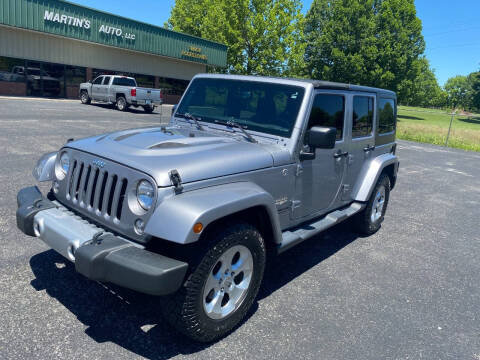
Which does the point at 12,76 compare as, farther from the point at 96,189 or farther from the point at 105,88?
the point at 96,189

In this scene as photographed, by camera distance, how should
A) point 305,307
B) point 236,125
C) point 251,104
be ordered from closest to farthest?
point 305,307 → point 236,125 → point 251,104

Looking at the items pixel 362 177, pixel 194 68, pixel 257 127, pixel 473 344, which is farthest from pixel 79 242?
pixel 194 68

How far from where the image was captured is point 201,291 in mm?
2619

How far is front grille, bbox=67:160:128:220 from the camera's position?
2756 millimetres

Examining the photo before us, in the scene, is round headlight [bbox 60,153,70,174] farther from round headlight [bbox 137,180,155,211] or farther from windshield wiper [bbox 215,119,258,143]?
windshield wiper [bbox 215,119,258,143]

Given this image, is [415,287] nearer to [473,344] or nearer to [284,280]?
[473,344]

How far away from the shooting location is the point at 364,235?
5527 mm

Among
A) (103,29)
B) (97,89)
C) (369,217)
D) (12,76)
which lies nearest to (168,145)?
(369,217)

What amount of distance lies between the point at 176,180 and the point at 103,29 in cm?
2813

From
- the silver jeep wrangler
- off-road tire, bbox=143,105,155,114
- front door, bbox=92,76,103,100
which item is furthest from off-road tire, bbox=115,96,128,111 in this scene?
the silver jeep wrangler

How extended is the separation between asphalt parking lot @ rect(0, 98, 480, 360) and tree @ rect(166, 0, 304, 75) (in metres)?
31.6

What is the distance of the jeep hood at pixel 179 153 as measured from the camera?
2723mm

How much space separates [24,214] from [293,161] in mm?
2243

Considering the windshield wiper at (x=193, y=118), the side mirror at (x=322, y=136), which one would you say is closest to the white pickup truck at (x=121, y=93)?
the windshield wiper at (x=193, y=118)
